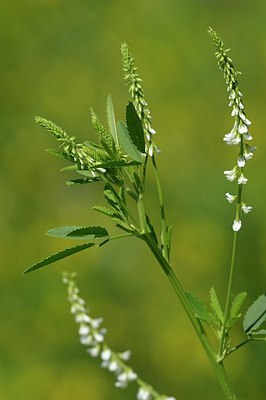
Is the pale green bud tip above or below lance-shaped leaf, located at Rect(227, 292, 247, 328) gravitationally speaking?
above

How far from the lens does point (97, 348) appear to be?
0.63m

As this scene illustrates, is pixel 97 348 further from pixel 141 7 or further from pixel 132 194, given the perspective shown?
pixel 141 7

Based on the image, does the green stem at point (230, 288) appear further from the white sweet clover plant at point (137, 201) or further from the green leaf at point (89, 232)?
the green leaf at point (89, 232)

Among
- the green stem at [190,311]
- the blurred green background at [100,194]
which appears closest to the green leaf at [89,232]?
the green stem at [190,311]

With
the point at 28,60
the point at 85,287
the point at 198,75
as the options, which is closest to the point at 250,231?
the point at 85,287

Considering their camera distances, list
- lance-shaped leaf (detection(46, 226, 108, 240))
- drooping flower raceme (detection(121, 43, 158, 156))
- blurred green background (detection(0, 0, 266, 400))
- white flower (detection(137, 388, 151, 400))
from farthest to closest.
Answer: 1. blurred green background (detection(0, 0, 266, 400))
2. lance-shaped leaf (detection(46, 226, 108, 240))
3. drooping flower raceme (detection(121, 43, 158, 156))
4. white flower (detection(137, 388, 151, 400))

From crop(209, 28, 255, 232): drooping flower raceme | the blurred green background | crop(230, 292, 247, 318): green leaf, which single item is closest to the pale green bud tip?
crop(209, 28, 255, 232): drooping flower raceme

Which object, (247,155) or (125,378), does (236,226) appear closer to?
(247,155)

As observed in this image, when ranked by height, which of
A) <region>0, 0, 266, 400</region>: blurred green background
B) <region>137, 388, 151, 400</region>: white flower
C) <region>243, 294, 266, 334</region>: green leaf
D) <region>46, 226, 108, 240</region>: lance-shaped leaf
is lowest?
<region>137, 388, 151, 400</region>: white flower

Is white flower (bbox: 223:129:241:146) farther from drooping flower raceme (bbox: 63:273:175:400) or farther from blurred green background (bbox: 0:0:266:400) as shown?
blurred green background (bbox: 0:0:266:400)

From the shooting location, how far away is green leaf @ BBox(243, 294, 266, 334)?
798 mm

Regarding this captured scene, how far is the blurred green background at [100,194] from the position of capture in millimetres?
2553

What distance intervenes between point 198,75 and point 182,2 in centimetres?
62

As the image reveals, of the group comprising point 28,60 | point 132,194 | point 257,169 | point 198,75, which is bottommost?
point 132,194
